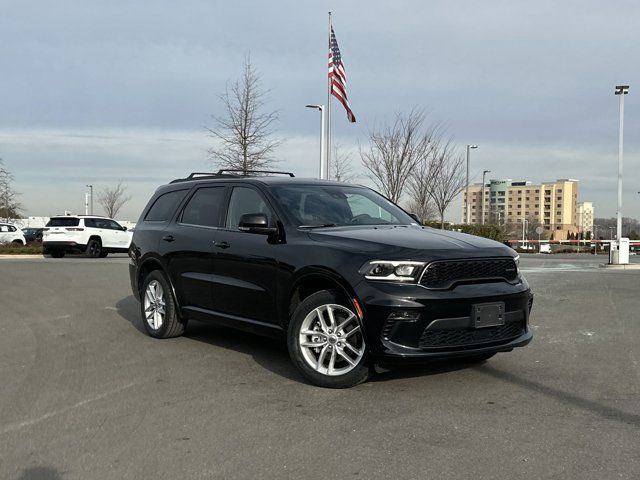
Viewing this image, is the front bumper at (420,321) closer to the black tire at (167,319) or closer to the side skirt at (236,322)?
the side skirt at (236,322)

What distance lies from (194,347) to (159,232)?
1.44 m

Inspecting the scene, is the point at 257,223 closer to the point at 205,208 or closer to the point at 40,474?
the point at 205,208

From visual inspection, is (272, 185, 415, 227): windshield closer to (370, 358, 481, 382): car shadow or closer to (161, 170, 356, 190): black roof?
(161, 170, 356, 190): black roof

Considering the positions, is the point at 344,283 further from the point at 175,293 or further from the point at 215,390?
the point at 175,293

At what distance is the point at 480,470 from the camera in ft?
11.2

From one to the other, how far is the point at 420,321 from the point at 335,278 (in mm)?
762

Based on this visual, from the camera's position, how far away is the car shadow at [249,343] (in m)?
5.82

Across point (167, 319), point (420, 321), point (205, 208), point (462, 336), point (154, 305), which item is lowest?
point (167, 319)

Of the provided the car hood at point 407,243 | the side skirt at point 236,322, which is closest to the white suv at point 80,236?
the side skirt at point 236,322

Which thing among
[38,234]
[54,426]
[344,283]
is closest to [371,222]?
[344,283]

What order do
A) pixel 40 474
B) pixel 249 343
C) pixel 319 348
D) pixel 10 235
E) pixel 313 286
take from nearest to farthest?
pixel 40 474, pixel 319 348, pixel 313 286, pixel 249 343, pixel 10 235

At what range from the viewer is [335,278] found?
16.5 ft

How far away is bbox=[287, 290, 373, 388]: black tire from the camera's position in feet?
16.3

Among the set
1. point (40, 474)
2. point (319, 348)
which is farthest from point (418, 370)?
point (40, 474)
